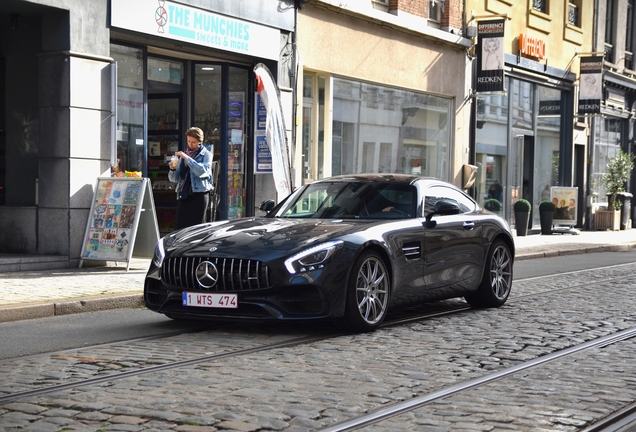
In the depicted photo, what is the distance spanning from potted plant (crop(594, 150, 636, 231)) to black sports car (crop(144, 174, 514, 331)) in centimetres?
2237

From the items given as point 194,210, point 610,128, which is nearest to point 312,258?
point 194,210

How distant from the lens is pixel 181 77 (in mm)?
17484

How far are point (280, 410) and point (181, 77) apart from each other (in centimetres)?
1254

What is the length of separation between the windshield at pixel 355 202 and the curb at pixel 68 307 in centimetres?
195

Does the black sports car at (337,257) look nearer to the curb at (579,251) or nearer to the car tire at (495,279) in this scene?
Answer: the car tire at (495,279)

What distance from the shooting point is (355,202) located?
9781 mm

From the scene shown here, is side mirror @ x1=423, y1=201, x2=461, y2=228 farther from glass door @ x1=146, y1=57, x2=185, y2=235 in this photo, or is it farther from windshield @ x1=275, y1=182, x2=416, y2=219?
glass door @ x1=146, y1=57, x2=185, y2=235

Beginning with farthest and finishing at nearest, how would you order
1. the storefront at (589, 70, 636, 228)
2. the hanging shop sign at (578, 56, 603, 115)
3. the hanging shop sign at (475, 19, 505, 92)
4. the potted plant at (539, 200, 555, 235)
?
the storefront at (589, 70, 636, 228) → the hanging shop sign at (578, 56, 603, 115) → the potted plant at (539, 200, 555, 235) → the hanging shop sign at (475, 19, 505, 92)

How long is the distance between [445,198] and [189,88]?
8.22 m

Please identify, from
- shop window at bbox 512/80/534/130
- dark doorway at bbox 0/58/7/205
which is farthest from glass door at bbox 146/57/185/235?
shop window at bbox 512/80/534/130

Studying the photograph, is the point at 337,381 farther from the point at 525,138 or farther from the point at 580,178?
the point at 580,178

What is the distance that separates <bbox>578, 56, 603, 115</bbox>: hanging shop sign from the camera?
3092 cm

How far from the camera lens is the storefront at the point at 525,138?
88.2 feet

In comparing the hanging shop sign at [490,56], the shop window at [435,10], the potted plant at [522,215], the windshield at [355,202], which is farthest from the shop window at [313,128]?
the windshield at [355,202]
